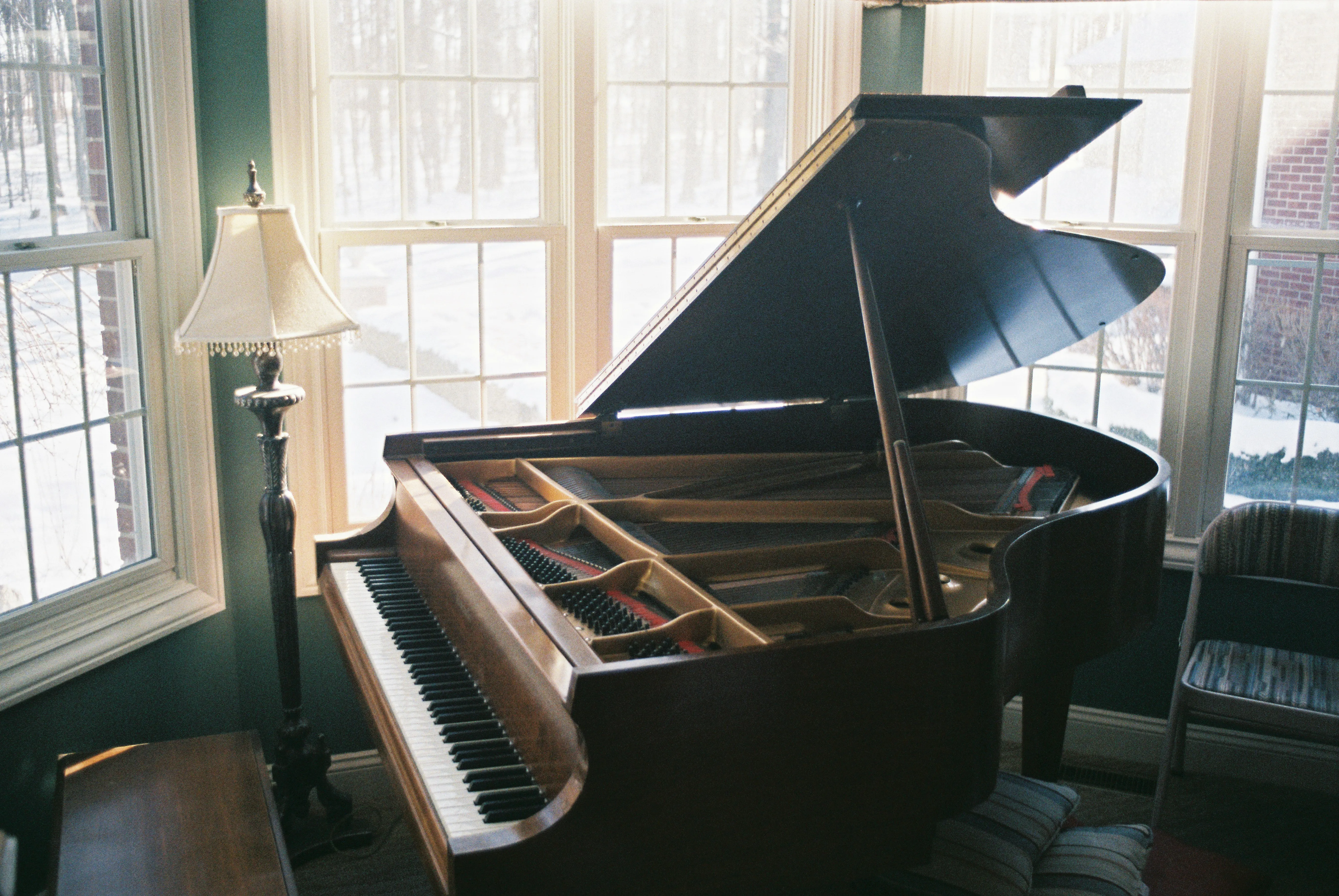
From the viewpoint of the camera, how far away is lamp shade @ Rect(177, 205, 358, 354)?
2.91 meters

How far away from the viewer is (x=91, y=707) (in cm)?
306

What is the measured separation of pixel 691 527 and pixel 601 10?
6.05 feet

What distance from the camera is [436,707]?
7.00ft

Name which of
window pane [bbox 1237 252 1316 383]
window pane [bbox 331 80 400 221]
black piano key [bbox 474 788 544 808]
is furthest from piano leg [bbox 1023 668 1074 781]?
window pane [bbox 331 80 400 221]

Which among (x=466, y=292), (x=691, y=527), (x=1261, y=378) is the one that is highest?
(x=466, y=292)

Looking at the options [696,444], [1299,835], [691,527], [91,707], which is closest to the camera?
[691,527]

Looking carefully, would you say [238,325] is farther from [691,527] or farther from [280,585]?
[691,527]

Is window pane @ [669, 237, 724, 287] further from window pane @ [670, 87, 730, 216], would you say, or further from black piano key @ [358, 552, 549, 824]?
black piano key @ [358, 552, 549, 824]

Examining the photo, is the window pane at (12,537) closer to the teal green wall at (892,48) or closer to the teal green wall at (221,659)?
the teal green wall at (221,659)

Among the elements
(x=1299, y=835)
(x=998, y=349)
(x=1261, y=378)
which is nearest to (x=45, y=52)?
(x=998, y=349)

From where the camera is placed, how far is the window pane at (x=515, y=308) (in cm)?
381

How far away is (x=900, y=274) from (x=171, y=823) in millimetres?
2006

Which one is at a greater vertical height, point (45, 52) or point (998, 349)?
point (45, 52)

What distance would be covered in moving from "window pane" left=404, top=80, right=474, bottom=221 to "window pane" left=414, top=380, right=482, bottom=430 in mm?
541
